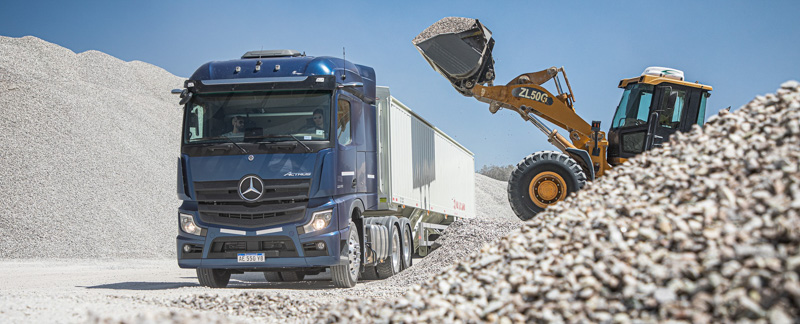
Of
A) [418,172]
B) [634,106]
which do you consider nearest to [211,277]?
[418,172]

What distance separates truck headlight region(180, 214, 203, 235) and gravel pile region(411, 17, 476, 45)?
572 cm

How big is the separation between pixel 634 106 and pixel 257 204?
6.61m

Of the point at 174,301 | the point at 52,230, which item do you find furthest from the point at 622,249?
the point at 52,230

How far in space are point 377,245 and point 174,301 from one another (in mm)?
4380

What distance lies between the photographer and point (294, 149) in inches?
349

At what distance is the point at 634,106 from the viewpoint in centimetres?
1152

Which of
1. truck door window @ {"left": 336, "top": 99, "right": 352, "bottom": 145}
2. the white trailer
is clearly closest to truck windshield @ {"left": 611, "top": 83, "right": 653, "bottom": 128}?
the white trailer

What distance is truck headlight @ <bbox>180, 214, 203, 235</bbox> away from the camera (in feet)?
30.0

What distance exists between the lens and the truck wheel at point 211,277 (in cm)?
959

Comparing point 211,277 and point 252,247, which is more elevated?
point 252,247

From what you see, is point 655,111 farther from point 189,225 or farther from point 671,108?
point 189,225

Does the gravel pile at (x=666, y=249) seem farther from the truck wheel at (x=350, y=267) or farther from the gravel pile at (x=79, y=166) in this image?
the gravel pile at (x=79, y=166)

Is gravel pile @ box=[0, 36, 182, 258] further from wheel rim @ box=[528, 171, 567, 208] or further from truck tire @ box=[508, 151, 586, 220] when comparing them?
wheel rim @ box=[528, 171, 567, 208]

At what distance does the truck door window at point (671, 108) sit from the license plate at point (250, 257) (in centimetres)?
683
